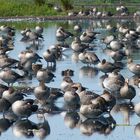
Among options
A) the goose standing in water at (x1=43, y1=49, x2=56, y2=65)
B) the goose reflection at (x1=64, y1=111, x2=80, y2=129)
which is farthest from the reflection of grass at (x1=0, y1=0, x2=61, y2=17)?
the goose reflection at (x1=64, y1=111, x2=80, y2=129)

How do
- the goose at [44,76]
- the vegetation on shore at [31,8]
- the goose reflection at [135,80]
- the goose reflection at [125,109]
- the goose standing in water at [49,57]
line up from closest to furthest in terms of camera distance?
the goose reflection at [125,109]
the goose at [44,76]
the goose reflection at [135,80]
the goose standing in water at [49,57]
the vegetation on shore at [31,8]

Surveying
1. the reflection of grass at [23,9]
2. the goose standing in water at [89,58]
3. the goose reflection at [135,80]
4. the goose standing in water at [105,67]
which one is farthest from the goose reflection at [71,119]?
the reflection of grass at [23,9]

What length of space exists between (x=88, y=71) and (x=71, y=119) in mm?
10493

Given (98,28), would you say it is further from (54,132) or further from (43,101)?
(54,132)

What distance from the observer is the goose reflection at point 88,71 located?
31.8 metres

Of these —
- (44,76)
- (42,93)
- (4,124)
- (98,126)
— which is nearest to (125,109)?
(98,126)

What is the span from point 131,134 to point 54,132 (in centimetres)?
249

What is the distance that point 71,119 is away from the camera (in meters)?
22.6

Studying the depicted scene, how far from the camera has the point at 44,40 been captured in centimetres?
4766

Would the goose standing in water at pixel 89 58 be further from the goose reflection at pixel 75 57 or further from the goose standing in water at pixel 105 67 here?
the goose standing in water at pixel 105 67

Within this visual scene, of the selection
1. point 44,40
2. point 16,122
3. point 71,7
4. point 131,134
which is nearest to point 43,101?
point 16,122

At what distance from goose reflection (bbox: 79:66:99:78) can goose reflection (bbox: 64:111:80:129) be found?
327 inches

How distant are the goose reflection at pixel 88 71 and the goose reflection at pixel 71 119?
27.3 ft

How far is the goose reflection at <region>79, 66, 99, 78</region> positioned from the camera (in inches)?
1251
